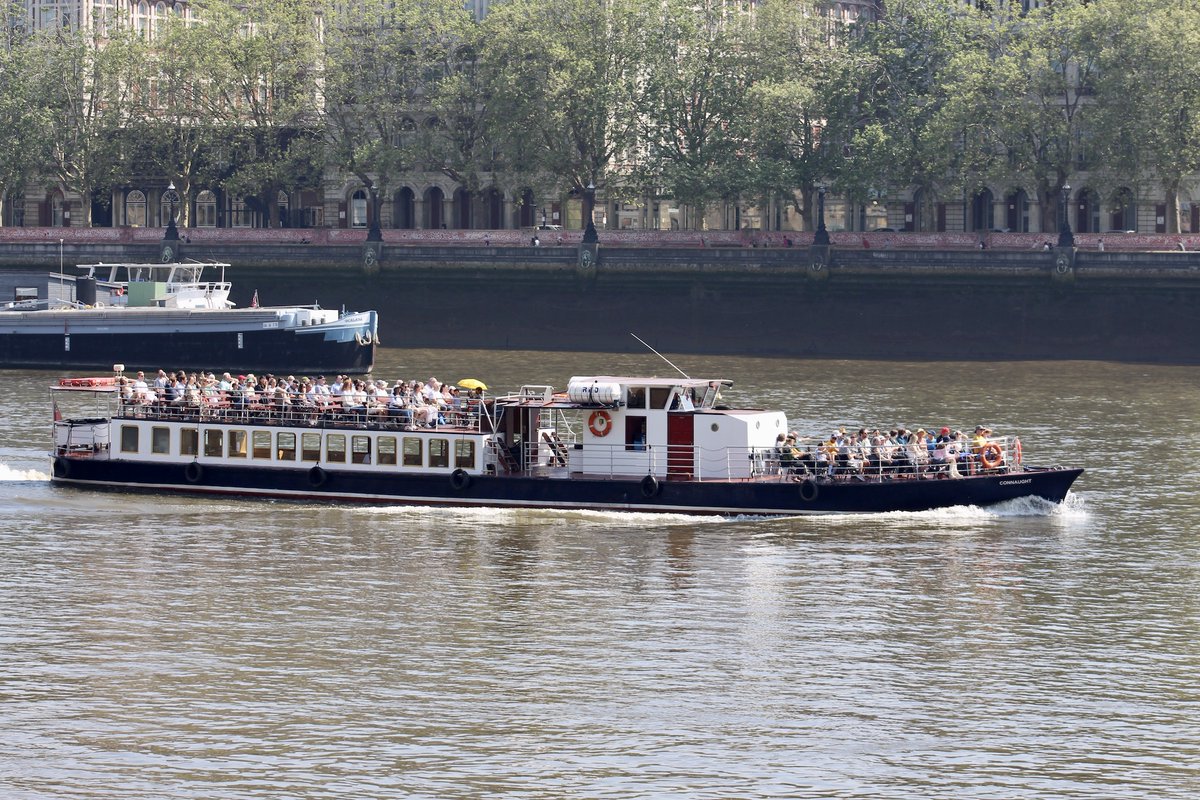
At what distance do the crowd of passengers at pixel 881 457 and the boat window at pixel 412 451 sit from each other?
8.72 meters

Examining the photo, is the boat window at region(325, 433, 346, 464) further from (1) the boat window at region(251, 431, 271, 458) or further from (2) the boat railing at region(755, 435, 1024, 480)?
(2) the boat railing at region(755, 435, 1024, 480)

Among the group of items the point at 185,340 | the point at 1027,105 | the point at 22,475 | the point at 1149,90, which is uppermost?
the point at 1149,90

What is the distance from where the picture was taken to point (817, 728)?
31.9m

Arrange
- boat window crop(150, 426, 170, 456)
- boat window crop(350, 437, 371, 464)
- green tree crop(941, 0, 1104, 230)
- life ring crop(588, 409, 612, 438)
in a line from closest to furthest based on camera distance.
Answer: life ring crop(588, 409, 612, 438) → boat window crop(350, 437, 371, 464) → boat window crop(150, 426, 170, 456) → green tree crop(941, 0, 1104, 230)

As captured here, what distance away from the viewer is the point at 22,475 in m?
54.7

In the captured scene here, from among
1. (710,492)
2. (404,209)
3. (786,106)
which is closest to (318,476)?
(710,492)

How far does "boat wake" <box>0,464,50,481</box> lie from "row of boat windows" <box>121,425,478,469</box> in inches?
114

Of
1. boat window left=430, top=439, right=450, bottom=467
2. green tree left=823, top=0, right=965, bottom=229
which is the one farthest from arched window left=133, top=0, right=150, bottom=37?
boat window left=430, top=439, right=450, bottom=467

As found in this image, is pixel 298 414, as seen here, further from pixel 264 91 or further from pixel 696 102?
pixel 264 91

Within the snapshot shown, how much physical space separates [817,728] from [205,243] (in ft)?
268

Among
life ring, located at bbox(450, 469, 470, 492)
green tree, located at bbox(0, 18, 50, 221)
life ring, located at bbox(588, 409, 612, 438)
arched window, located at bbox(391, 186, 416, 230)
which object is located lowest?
life ring, located at bbox(450, 469, 470, 492)

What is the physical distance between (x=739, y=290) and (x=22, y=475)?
50.1m

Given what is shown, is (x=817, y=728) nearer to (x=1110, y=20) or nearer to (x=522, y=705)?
(x=522, y=705)

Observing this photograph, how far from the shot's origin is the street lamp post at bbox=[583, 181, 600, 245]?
339ft
